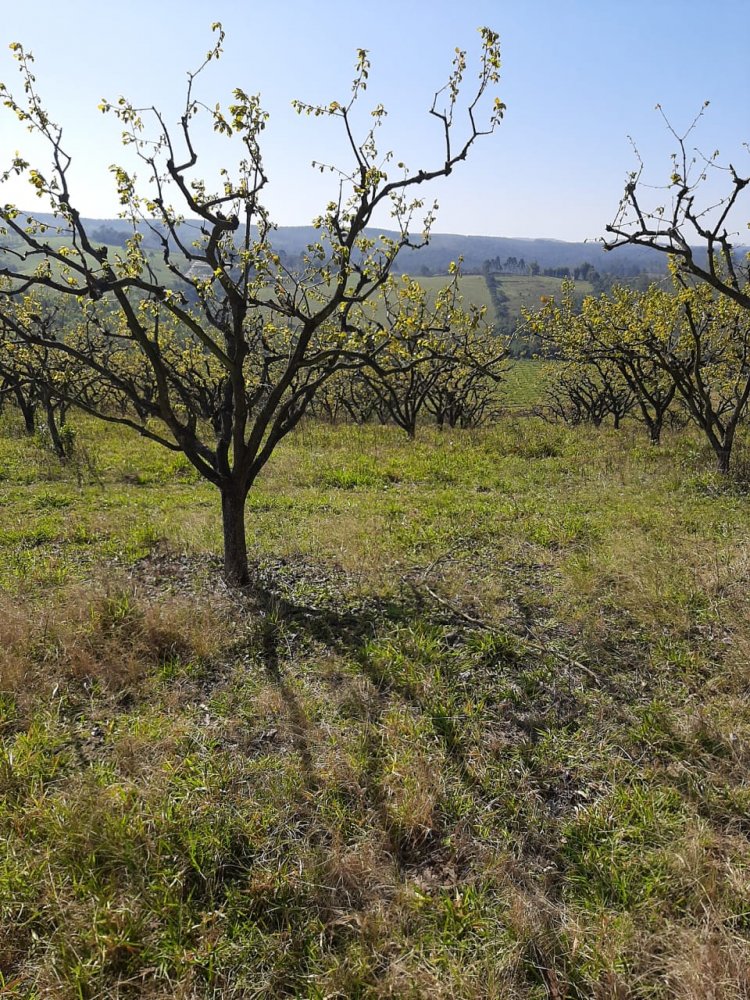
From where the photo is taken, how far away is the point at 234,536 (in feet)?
25.7

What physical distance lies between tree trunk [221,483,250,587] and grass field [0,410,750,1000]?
378mm

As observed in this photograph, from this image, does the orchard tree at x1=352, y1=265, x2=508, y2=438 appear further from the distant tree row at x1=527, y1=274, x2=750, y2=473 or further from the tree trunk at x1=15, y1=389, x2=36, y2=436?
the tree trunk at x1=15, y1=389, x2=36, y2=436

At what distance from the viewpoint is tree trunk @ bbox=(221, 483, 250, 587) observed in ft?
25.4

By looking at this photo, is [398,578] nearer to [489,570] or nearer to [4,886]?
[489,570]

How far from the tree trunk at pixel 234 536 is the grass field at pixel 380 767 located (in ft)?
1.24

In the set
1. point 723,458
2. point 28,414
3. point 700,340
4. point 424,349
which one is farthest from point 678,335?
point 28,414

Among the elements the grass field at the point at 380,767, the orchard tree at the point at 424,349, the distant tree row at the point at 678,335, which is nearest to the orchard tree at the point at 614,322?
the distant tree row at the point at 678,335

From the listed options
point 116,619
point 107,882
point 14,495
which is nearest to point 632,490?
point 116,619

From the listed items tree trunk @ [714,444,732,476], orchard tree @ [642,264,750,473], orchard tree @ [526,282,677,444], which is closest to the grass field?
tree trunk @ [714,444,732,476]

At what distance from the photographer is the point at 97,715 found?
17.0 feet

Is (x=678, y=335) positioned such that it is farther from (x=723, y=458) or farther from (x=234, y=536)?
(x=234, y=536)

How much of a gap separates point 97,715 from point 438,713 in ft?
10.5

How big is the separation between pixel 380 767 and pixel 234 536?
4229 millimetres

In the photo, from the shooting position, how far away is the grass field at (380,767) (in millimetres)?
3178
